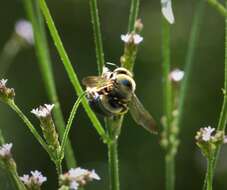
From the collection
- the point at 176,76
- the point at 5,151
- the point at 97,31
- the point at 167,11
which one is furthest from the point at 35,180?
the point at 176,76

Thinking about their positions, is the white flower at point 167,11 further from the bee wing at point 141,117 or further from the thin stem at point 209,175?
the thin stem at point 209,175

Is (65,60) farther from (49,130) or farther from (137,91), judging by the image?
(137,91)

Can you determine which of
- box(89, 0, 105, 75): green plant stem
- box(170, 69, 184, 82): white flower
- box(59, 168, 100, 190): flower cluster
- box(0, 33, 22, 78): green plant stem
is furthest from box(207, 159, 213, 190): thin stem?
box(0, 33, 22, 78): green plant stem

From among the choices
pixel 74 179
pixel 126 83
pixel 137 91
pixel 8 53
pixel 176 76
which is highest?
pixel 137 91

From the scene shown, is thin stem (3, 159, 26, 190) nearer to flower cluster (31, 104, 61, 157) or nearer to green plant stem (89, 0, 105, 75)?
flower cluster (31, 104, 61, 157)

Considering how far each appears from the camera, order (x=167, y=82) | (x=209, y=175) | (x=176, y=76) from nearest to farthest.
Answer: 1. (x=209, y=175)
2. (x=167, y=82)
3. (x=176, y=76)

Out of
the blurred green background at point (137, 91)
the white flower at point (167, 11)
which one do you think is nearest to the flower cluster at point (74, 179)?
the white flower at point (167, 11)
